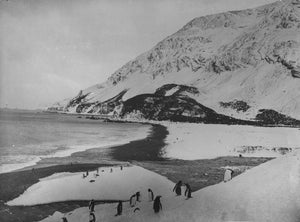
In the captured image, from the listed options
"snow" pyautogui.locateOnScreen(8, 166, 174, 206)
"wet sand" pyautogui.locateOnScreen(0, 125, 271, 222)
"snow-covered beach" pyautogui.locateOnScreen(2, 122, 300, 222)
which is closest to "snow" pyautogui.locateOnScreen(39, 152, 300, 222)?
"snow-covered beach" pyautogui.locateOnScreen(2, 122, 300, 222)

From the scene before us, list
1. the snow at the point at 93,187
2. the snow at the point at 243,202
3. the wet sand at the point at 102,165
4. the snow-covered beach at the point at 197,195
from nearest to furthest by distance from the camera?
the snow at the point at 243,202
the snow-covered beach at the point at 197,195
the wet sand at the point at 102,165
the snow at the point at 93,187

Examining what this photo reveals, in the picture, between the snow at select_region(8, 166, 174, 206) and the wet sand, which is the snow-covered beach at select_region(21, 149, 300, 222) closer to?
the wet sand

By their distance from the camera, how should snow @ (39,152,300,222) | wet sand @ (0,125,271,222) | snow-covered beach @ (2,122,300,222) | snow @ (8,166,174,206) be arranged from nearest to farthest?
snow @ (39,152,300,222), snow-covered beach @ (2,122,300,222), wet sand @ (0,125,271,222), snow @ (8,166,174,206)

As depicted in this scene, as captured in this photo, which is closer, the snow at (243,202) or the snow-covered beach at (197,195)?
the snow at (243,202)

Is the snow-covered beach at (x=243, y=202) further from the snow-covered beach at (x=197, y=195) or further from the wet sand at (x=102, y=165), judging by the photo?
the wet sand at (x=102, y=165)

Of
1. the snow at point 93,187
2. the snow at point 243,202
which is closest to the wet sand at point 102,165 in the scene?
the snow at point 93,187

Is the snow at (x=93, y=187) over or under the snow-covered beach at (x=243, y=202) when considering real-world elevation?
under

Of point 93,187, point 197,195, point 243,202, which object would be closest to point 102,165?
point 93,187

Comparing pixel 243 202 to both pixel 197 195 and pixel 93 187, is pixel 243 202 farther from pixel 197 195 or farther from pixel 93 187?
pixel 93 187
